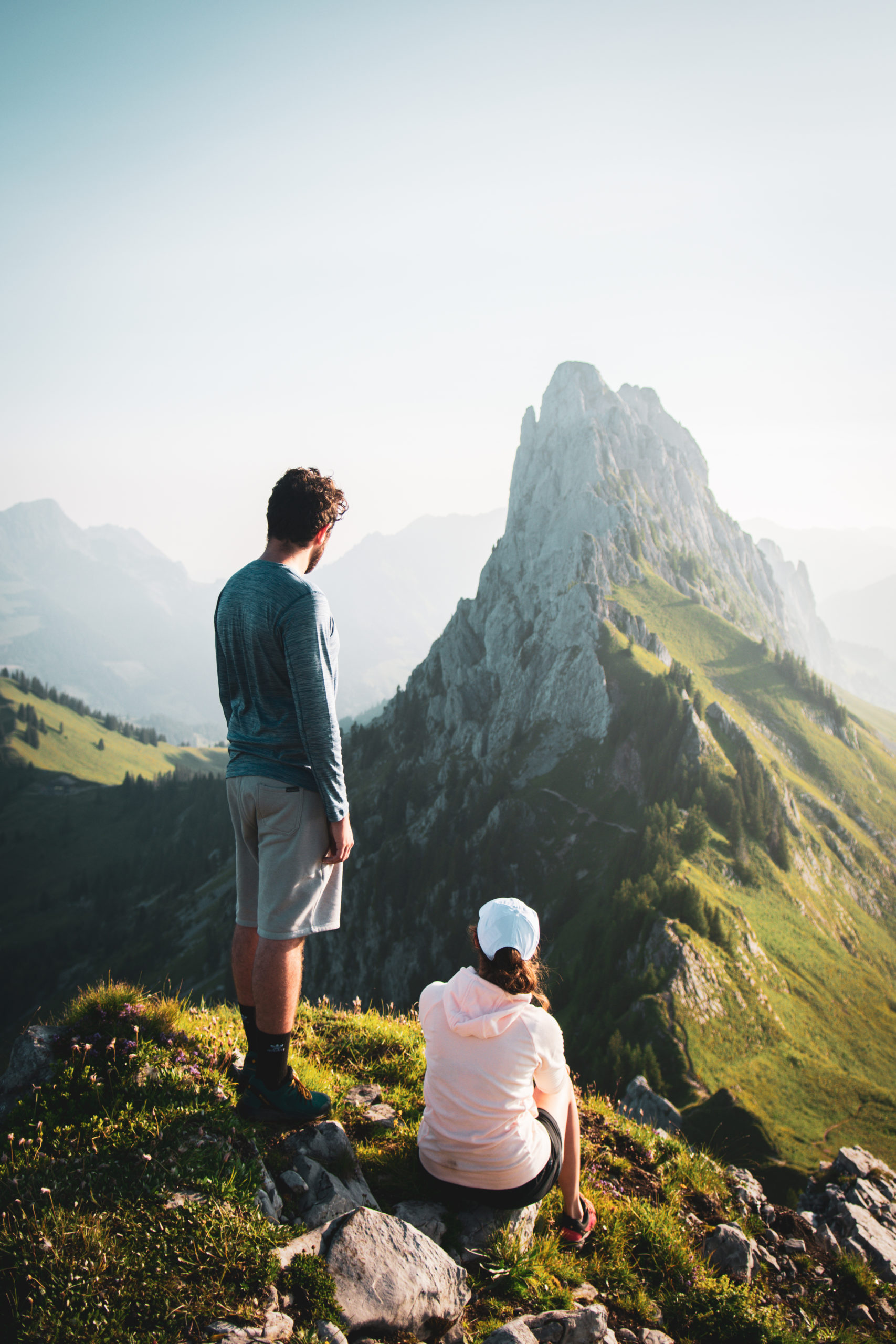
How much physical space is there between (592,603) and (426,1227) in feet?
412

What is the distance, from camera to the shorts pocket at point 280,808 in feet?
20.1

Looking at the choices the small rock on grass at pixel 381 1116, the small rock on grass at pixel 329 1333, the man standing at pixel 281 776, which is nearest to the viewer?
the small rock on grass at pixel 329 1333

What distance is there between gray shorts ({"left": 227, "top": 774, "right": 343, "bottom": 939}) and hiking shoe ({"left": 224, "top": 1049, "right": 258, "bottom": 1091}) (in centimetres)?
152

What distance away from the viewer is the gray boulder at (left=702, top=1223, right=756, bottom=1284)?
743 centimetres

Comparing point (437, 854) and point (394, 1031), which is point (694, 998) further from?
point (437, 854)

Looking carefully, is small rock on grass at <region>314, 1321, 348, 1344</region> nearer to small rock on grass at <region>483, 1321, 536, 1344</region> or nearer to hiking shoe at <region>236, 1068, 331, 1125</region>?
small rock on grass at <region>483, 1321, 536, 1344</region>

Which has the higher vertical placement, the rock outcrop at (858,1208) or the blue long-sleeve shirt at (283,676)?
the blue long-sleeve shirt at (283,676)

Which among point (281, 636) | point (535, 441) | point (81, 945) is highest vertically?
point (535, 441)

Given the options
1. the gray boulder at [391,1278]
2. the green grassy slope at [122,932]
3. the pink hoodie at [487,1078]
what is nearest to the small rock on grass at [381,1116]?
the pink hoodie at [487,1078]

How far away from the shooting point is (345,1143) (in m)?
6.46

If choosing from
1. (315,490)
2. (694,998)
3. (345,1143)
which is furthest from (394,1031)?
(694,998)

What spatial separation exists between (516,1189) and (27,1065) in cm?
493

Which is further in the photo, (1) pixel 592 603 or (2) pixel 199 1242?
(1) pixel 592 603

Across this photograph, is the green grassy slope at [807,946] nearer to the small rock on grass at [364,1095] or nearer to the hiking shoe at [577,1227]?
the hiking shoe at [577,1227]
